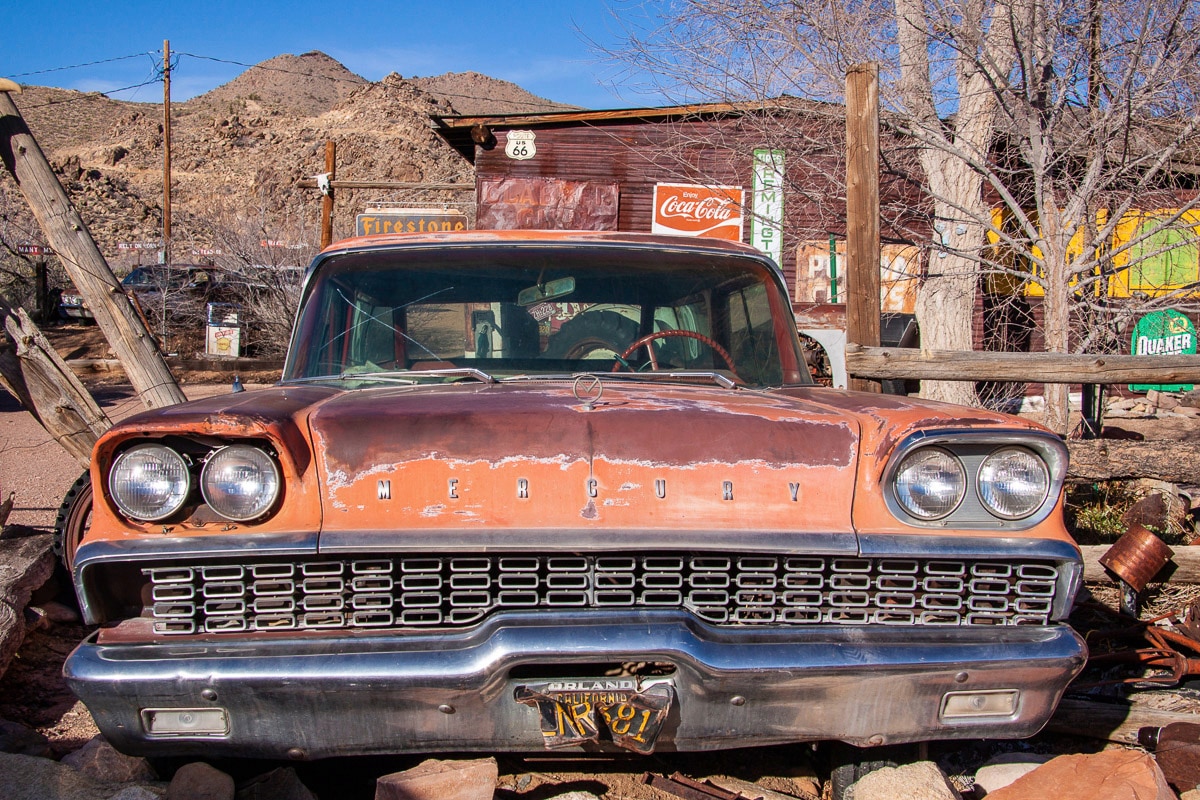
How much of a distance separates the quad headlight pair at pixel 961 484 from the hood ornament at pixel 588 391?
764mm

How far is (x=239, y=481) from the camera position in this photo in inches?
81.8

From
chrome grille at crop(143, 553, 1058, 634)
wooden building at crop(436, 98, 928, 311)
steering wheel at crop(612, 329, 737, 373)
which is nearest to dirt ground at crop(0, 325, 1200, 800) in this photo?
chrome grille at crop(143, 553, 1058, 634)

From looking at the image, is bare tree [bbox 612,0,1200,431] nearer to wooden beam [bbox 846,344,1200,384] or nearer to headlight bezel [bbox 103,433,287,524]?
Answer: wooden beam [bbox 846,344,1200,384]

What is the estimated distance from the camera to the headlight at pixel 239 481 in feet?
6.79

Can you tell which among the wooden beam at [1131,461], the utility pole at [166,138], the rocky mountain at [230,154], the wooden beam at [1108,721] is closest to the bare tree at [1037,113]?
the wooden beam at [1131,461]

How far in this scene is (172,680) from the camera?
197 centimetres

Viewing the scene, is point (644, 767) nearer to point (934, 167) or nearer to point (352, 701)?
point (352, 701)

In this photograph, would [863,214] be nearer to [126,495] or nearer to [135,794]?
[126,495]

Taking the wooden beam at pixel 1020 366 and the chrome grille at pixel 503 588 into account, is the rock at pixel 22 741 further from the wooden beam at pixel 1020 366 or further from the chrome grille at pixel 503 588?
the wooden beam at pixel 1020 366

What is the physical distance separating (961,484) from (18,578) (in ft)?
11.4

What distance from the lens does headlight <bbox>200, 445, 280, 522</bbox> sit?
2.07 metres

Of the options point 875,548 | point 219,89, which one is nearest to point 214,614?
point 875,548

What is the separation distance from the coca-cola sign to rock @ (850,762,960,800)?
10.9 m

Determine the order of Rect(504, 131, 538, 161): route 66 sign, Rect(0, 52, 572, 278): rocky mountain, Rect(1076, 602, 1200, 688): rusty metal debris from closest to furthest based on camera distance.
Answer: Rect(1076, 602, 1200, 688): rusty metal debris < Rect(504, 131, 538, 161): route 66 sign < Rect(0, 52, 572, 278): rocky mountain
